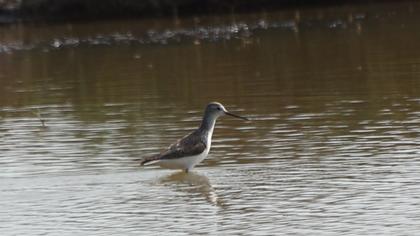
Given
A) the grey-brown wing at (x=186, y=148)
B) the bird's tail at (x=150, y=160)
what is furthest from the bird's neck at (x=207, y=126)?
the bird's tail at (x=150, y=160)

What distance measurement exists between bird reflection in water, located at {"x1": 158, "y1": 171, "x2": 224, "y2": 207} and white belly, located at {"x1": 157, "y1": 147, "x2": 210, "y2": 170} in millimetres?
129

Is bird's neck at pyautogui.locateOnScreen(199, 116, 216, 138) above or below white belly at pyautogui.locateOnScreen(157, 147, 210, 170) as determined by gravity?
above

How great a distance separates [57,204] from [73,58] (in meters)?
16.7

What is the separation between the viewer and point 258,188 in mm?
12859

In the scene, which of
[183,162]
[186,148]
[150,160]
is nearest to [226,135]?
[186,148]

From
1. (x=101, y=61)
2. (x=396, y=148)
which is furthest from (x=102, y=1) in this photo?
(x=396, y=148)

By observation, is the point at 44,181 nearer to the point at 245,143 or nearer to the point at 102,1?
the point at 245,143

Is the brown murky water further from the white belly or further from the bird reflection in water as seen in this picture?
the white belly

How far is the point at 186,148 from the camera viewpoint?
1411 centimetres

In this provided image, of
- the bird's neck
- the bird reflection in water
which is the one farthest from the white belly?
the bird's neck

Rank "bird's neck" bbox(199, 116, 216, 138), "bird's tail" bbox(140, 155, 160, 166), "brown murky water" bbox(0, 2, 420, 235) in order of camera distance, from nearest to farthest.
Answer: "brown murky water" bbox(0, 2, 420, 235) < "bird's tail" bbox(140, 155, 160, 166) < "bird's neck" bbox(199, 116, 216, 138)

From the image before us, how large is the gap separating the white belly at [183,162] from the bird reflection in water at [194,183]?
13 cm

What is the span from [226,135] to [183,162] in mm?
2667

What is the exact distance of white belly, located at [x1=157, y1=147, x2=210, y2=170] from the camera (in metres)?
14.0
